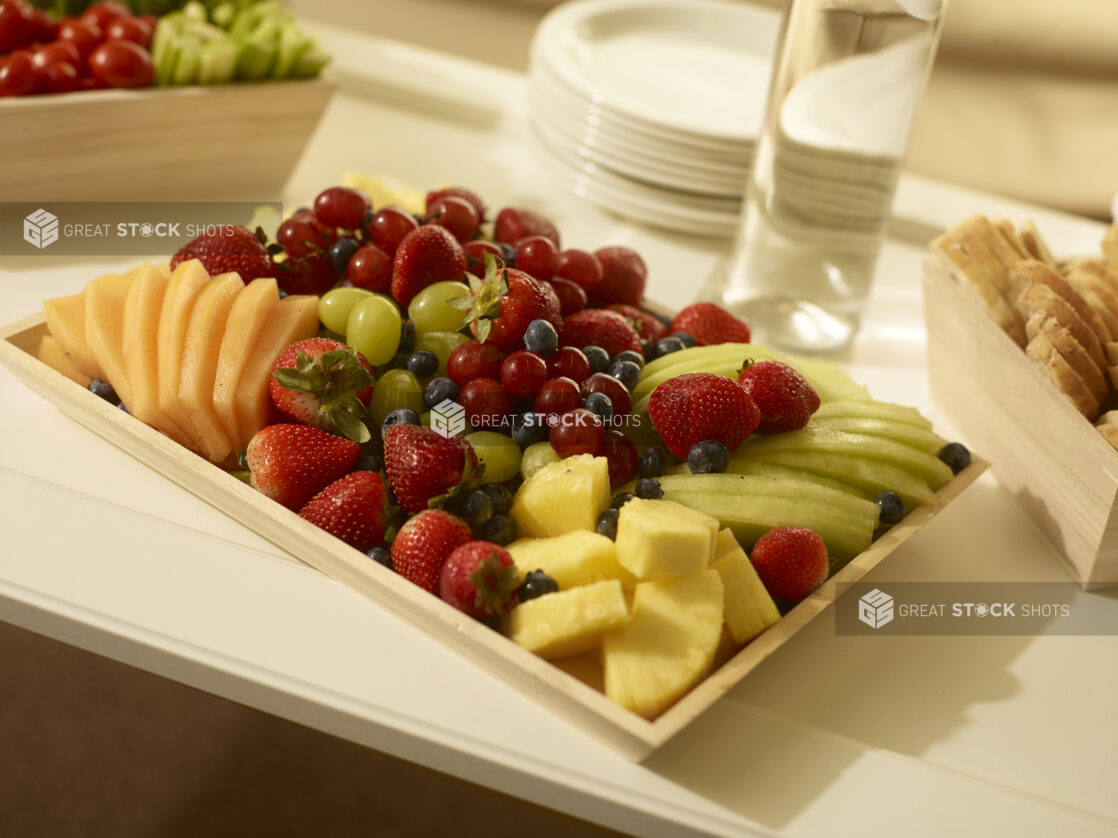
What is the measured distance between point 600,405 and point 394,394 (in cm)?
22

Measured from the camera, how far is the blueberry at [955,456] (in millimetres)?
1143

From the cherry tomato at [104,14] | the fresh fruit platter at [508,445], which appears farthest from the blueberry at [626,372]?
the cherry tomato at [104,14]

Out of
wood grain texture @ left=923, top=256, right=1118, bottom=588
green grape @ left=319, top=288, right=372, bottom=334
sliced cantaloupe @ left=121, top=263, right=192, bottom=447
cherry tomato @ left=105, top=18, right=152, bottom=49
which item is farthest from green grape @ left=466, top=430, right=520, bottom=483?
cherry tomato @ left=105, top=18, right=152, bottom=49

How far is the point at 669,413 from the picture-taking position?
1.02 meters

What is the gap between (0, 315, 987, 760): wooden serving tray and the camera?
813 mm

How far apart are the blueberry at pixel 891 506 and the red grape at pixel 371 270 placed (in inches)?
24.0

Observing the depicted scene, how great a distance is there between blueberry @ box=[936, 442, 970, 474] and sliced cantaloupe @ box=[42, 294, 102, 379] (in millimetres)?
961

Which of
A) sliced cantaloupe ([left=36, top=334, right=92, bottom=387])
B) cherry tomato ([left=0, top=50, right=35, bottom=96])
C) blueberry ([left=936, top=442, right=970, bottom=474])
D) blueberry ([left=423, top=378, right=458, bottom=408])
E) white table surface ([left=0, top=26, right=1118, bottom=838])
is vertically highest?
cherry tomato ([left=0, top=50, right=35, bottom=96])

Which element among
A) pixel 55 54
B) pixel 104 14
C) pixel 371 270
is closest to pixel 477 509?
pixel 371 270

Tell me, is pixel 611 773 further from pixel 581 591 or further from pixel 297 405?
pixel 297 405

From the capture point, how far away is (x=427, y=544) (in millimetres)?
909

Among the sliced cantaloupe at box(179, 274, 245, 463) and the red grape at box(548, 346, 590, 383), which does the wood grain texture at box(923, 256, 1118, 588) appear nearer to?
the red grape at box(548, 346, 590, 383)

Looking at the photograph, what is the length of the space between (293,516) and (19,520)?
0.30 metres

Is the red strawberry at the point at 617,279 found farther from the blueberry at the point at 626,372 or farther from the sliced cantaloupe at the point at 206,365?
the sliced cantaloupe at the point at 206,365
